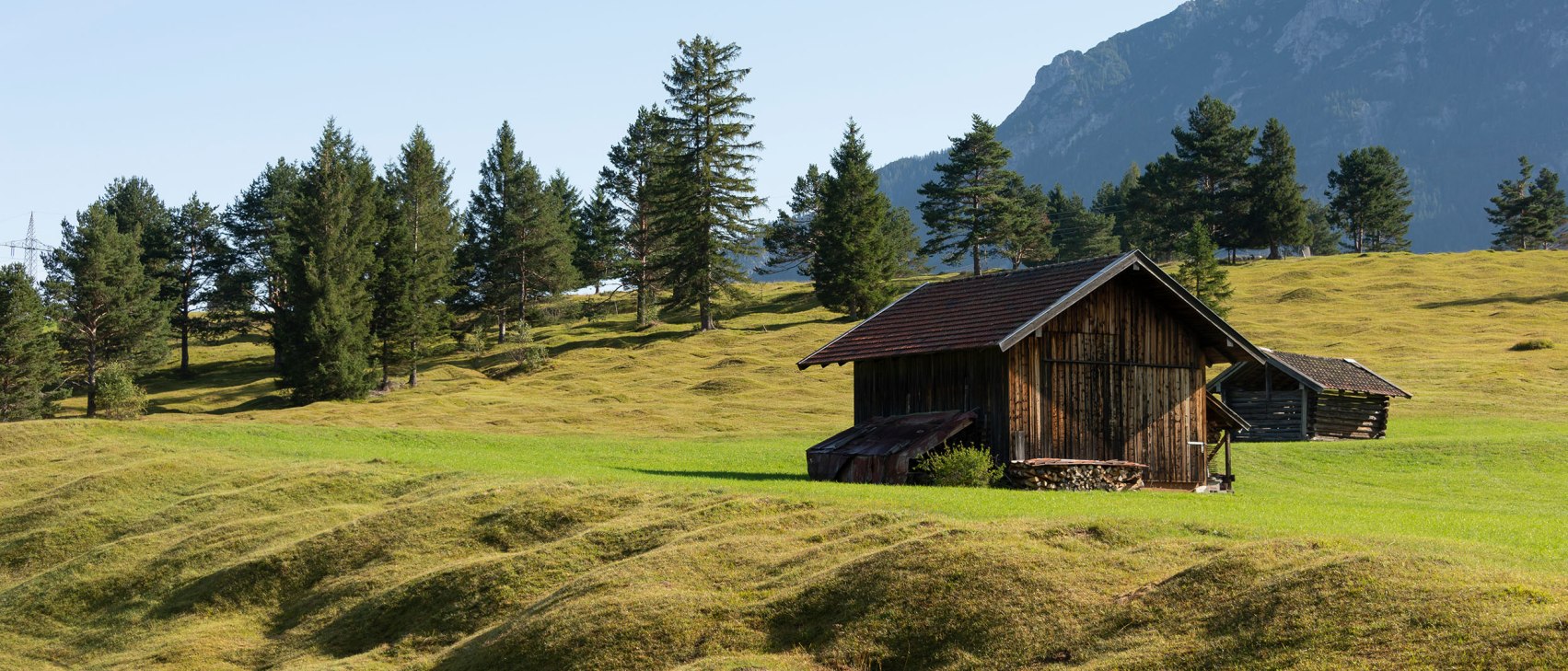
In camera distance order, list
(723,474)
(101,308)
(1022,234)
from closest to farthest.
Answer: (723,474) < (101,308) < (1022,234)

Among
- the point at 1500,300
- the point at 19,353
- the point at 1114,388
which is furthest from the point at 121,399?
the point at 1500,300

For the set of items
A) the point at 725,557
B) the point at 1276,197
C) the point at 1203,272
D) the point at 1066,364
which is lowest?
the point at 725,557

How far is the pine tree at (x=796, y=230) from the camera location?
354 feet

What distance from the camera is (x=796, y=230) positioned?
359 ft

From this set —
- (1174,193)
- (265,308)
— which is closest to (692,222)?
(265,308)

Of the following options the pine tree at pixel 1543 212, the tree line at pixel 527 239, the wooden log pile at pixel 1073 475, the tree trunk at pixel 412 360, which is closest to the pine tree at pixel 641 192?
the tree line at pixel 527 239

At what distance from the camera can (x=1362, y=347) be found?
68312mm

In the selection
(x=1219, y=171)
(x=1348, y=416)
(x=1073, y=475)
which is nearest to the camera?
(x=1073, y=475)

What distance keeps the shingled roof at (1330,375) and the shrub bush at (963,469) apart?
779 inches

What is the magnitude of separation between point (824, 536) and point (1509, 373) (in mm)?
49579

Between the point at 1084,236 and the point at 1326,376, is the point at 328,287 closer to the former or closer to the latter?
the point at 1326,376

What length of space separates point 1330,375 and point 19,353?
5853 centimetres

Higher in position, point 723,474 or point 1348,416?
point 1348,416

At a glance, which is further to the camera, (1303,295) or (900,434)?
(1303,295)
